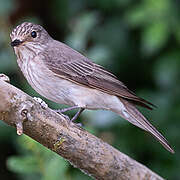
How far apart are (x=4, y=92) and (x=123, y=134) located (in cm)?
212

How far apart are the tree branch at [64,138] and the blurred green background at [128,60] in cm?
78

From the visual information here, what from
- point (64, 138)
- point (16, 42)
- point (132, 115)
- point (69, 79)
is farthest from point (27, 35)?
point (64, 138)

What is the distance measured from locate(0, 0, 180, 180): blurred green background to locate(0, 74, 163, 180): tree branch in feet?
2.57

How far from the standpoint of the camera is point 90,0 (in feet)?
19.5

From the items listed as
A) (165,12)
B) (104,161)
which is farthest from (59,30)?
(104,161)

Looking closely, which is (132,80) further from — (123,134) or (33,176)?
(33,176)

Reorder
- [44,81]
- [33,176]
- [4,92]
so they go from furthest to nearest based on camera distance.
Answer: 1. [33,176]
2. [44,81]
3. [4,92]

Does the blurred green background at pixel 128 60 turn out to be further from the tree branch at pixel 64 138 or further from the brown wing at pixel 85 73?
the tree branch at pixel 64 138

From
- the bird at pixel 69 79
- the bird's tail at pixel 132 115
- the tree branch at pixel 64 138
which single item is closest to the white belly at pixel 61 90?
the bird at pixel 69 79

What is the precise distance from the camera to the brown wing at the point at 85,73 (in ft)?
14.9

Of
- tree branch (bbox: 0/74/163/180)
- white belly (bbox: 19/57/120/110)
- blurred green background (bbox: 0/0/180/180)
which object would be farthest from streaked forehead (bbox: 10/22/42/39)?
tree branch (bbox: 0/74/163/180)

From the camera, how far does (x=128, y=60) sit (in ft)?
19.0

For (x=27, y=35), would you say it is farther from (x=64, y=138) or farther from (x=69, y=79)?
(x=64, y=138)

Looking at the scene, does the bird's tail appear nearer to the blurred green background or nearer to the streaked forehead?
the blurred green background
